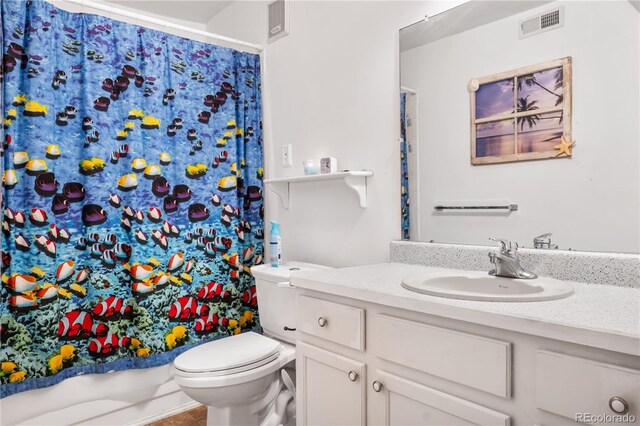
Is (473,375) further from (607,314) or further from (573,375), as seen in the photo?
(607,314)

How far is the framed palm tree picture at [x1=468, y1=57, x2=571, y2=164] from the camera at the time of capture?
1.32 meters

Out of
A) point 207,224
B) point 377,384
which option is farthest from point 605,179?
point 207,224

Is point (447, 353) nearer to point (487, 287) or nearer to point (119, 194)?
point (487, 287)

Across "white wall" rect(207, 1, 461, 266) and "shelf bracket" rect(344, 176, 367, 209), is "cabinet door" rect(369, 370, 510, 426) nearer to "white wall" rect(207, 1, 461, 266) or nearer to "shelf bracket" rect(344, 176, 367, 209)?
"white wall" rect(207, 1, 461, 266)

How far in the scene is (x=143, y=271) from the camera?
2.05 meters

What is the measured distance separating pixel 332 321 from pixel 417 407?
0.36 m

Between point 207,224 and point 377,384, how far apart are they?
1.43 metres

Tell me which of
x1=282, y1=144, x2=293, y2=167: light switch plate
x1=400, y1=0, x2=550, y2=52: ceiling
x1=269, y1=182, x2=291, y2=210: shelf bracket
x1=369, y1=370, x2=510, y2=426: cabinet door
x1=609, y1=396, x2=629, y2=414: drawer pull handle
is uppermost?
x1=400, y1=0, x2=550, y2=52: ceiling

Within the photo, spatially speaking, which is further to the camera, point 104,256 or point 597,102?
point 104,256

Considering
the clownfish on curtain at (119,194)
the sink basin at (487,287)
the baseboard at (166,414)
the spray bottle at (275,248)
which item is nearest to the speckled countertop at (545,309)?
the sink basin at (487,287)

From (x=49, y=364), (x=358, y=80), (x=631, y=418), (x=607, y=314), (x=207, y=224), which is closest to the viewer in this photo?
(x=631, y=418)

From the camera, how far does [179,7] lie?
113 inches

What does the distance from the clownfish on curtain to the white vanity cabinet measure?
3.33ft

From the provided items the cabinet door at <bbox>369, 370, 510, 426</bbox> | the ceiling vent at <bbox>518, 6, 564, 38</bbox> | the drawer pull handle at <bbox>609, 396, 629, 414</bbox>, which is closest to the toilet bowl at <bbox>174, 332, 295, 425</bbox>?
the cabinet door at <bbox>369, 370, 510, 426</bbox>
